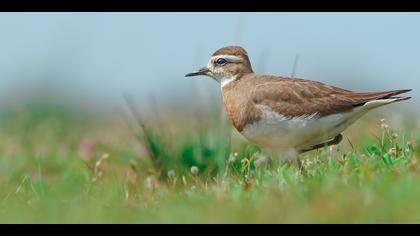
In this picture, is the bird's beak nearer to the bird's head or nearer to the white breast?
the bird's head

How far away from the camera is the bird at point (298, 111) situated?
25.4ft

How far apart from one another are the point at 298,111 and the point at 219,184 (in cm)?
148

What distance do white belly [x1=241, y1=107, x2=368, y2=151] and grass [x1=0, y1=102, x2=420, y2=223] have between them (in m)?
0.21

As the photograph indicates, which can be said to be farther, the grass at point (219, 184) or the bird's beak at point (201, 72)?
the bird's beak at point (201, 72)

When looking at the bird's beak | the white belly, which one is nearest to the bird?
the white belly

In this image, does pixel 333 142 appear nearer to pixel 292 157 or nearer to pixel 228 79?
pixel 292 157

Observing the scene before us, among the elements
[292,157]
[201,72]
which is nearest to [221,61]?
[201,72]

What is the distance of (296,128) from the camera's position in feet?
25.3

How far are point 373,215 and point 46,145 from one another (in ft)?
29.2

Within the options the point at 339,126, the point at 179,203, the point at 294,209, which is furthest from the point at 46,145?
the point at 294,209

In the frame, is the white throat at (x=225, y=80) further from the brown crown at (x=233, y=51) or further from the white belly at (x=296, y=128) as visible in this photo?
the white belly at (x=296, y=128)

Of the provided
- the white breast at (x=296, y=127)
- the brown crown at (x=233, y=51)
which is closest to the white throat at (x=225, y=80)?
the brown crown at (x=233, y=51)

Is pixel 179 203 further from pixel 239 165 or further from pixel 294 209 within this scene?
pixel 239 165

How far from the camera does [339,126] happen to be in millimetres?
7824
